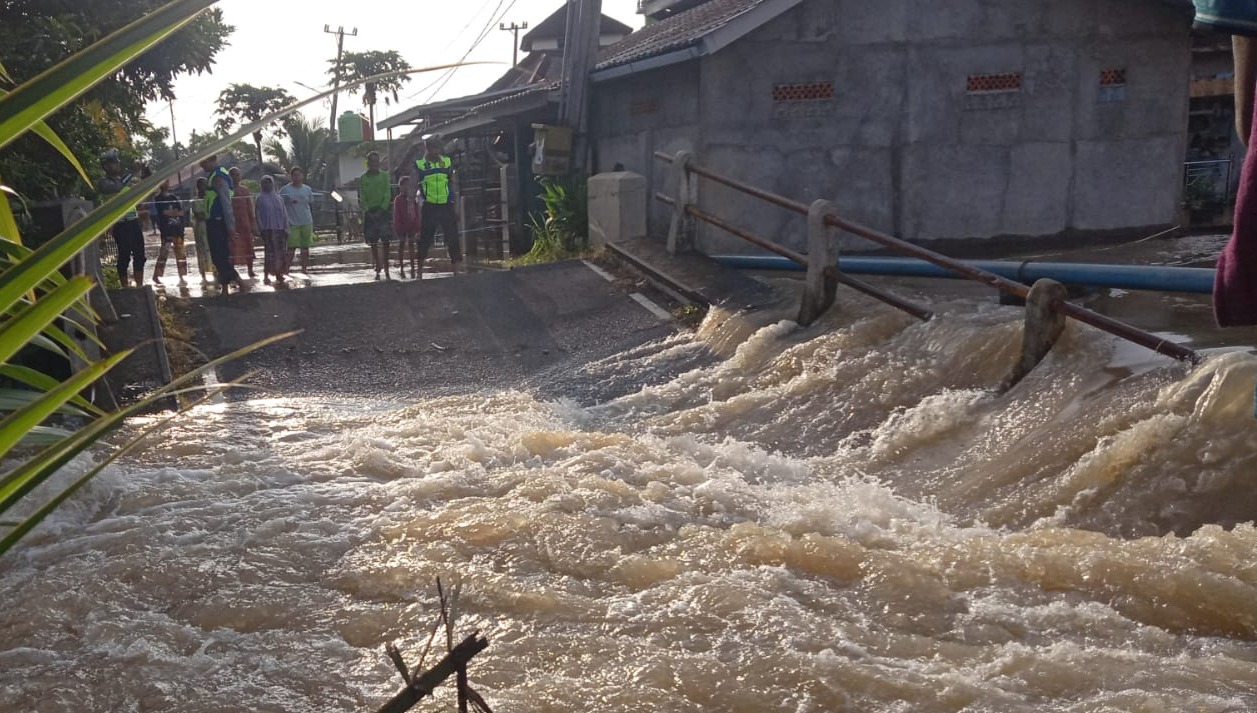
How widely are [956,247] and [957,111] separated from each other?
1.72m

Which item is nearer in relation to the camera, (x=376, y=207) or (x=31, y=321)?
(x=31, y=321)

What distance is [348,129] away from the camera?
37281 millimetres

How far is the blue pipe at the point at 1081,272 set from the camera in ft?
23.0

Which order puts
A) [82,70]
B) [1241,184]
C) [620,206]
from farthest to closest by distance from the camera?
1. [620,206]
2. [1241,184]
3. [82,70]

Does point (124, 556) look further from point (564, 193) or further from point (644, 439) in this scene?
point (564, 193)

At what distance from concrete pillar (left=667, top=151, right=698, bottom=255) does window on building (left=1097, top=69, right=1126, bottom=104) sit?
609 centimetres

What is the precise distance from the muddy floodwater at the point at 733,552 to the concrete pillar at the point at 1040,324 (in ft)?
0.30

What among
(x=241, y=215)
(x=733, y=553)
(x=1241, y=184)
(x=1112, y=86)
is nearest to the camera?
(x=1241, y=184)

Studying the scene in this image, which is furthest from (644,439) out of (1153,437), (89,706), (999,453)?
(89,706)

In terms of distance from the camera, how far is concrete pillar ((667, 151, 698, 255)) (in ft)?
38.2

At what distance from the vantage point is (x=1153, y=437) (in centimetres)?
555

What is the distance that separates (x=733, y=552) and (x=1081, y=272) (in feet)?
14.1

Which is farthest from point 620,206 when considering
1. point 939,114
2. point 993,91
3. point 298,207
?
point 298,207

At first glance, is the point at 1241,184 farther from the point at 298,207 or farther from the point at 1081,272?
the point at 298,207
